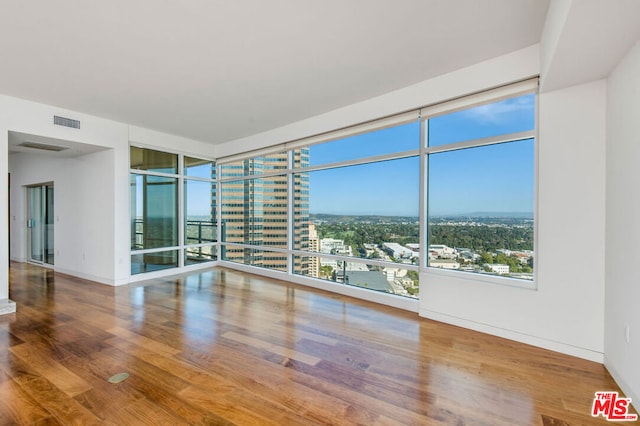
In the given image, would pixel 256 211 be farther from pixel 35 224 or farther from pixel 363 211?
pixel 35 224

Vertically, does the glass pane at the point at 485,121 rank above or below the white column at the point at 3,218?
above

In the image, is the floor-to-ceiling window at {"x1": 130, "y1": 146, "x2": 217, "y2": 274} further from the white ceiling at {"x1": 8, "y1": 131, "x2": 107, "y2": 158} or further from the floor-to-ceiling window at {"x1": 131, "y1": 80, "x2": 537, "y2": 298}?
the white ceiling at {"x1": 8, "y1": 131, "x2": 107, "y2": 158}

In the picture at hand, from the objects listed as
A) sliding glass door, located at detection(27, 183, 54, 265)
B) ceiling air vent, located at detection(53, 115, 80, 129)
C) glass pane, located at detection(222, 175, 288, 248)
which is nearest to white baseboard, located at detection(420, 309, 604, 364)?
glass pane, located at detection(222, 175, 288, 248)

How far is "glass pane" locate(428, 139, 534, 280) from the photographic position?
314 cm

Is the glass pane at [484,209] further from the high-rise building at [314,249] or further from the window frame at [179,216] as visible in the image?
the window frame at [179,216]

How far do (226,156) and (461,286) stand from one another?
5660 mm

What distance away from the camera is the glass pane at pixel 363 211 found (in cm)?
409

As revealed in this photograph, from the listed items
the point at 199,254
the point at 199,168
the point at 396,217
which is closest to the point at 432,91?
the point at 396,217

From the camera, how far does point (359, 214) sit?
4727 millimetres

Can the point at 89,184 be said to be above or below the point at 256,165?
below

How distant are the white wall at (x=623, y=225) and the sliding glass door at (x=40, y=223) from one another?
960cm

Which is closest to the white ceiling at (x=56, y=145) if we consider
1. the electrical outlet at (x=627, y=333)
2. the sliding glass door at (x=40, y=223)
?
the sliding glass door at (x=40, y=223)

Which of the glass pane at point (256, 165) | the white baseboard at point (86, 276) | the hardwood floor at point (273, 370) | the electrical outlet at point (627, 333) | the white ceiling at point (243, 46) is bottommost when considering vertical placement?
the hardwood floor at point (273, 370)

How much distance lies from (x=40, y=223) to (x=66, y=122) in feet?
13.4
